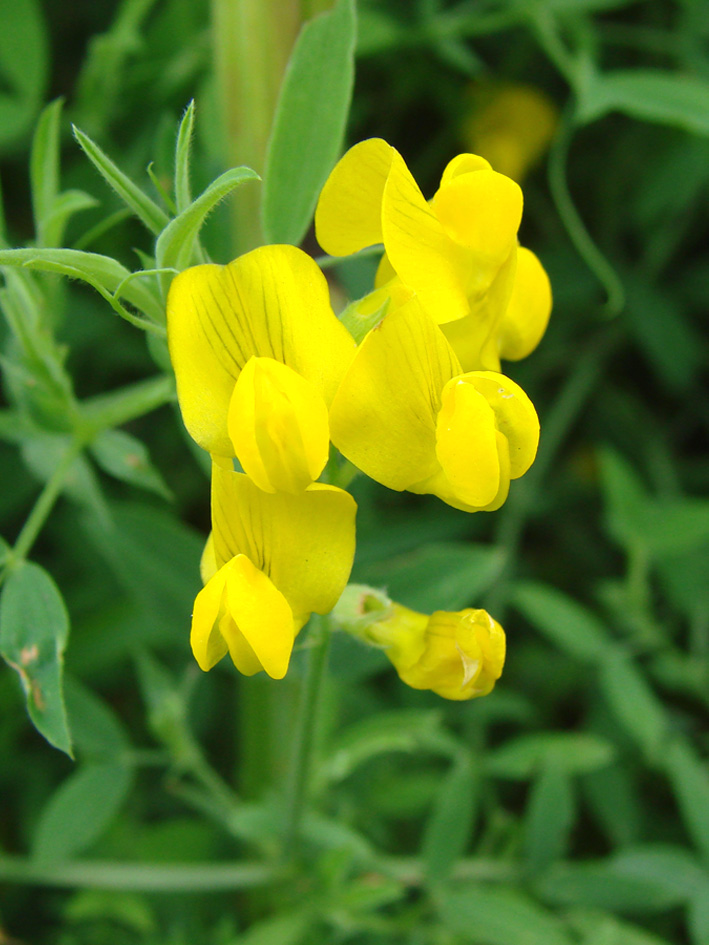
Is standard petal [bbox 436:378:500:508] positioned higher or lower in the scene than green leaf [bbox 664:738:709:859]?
higher

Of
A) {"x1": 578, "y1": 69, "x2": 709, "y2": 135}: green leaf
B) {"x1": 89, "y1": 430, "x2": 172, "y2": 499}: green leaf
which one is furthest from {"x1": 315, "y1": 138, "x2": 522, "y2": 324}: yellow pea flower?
{"x1": 578, "y1": 69, "x2": 709, "y2": 135}: green leaf

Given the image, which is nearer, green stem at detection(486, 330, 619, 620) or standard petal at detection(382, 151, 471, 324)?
standard petal at detection(382, 151, 471, 324)

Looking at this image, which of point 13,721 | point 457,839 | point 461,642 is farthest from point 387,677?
point 461,642

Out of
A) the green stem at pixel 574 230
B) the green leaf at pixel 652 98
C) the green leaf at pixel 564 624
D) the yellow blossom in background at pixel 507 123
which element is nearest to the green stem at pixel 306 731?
the green leaf at pixel 564 624

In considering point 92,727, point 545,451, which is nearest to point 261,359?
point 92,727

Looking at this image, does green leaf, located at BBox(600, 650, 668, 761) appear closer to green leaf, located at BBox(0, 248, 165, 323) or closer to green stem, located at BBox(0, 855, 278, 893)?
green stem, located at BBox(0, 855, 278, 893)

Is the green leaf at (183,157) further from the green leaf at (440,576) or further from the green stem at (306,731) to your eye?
the green leaf at (440,576)
